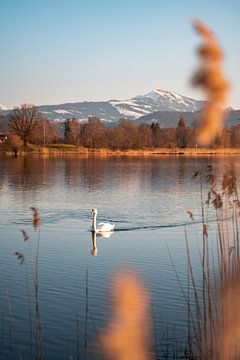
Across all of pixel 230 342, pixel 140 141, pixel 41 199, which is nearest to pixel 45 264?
pixel 230 342

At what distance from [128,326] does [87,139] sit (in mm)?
98045

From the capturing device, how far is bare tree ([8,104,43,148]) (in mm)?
91250

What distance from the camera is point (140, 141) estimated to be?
342 feet

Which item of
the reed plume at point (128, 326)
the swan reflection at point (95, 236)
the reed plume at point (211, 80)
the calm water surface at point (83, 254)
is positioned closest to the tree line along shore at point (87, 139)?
the calm water surface at point (83, 254)

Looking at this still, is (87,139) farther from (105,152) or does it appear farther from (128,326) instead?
(128,326)

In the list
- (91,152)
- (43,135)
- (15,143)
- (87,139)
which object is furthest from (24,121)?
(87,139)

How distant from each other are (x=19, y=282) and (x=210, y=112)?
857 centimetres

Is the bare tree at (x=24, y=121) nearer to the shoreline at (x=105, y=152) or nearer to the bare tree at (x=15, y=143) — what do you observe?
the shoreline at (x=105, y=152)

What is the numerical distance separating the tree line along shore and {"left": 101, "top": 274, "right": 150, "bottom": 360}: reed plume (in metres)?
75.7

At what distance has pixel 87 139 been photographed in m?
103

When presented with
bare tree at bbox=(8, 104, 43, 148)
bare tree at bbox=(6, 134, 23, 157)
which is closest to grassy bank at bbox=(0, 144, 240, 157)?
bare tree at bbox=(6, 134, 23, 157)

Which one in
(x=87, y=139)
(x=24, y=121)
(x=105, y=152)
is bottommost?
(x=105, y=152)

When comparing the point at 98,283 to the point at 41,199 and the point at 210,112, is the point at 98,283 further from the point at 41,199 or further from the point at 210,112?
the point at 41,199

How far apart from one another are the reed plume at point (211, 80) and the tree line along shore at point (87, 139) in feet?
266
